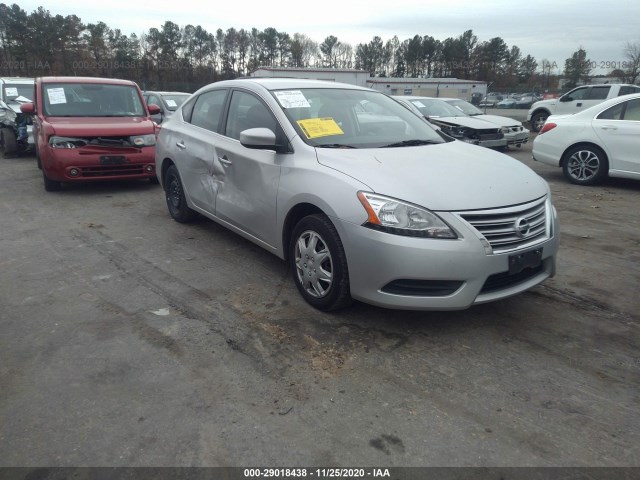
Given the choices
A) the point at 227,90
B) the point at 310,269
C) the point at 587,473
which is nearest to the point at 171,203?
the point at 227,90

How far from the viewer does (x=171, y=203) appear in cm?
618

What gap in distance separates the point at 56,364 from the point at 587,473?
299cm

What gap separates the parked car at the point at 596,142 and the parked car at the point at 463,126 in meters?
2.65

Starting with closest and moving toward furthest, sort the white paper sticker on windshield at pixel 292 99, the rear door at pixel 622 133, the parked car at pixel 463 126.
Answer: the white paper sticker on windshield at pixel 292 99 → the rear door at pixel 622 133 → the parked car at pixel 463 126

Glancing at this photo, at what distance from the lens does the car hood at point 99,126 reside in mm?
7336

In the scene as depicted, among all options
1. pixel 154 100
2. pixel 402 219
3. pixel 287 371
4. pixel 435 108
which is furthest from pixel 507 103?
pixel 287 371

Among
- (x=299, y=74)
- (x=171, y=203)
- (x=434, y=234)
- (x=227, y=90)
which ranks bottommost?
(x=171, y=203)

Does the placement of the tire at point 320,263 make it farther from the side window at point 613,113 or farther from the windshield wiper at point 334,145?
the side window at point 613,113

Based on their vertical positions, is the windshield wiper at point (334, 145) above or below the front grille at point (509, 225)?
above

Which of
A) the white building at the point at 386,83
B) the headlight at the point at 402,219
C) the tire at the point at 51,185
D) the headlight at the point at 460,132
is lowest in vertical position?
the tire at the point at 51,185

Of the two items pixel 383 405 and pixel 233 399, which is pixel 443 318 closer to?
pixel 383 405

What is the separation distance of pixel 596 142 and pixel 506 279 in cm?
636

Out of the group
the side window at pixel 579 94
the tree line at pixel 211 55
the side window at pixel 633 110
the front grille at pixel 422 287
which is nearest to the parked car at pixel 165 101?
the side window at pixel 633 110

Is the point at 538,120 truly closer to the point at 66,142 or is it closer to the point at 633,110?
the point at 633,110
